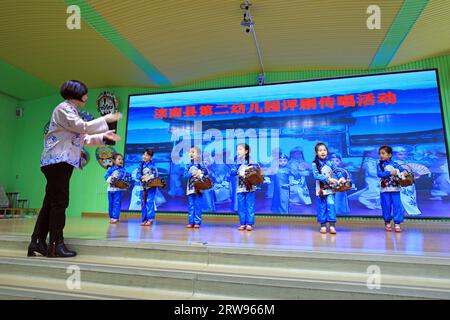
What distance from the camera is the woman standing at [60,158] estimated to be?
2338mm

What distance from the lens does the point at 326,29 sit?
5297 millimetres

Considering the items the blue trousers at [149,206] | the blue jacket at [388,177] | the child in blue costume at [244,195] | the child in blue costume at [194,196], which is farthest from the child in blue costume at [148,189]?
the blue jacket at [388,177]

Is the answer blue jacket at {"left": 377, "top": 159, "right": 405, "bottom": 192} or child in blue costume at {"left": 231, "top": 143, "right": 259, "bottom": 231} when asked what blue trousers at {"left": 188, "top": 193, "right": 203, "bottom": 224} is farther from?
blue jacket at {"left": 377, "top": 159, "right": 405, "bottom": 192}

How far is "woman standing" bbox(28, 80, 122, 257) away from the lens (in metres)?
2.34

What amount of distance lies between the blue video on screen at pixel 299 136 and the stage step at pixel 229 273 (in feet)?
12.4

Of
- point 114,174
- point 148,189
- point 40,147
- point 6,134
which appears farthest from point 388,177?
point 6,134

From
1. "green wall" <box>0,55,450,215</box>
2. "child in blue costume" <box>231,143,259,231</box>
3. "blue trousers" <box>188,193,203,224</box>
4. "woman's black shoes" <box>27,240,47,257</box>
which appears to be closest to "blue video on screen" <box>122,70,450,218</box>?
"green wall" <box>0,55,450,215</box>

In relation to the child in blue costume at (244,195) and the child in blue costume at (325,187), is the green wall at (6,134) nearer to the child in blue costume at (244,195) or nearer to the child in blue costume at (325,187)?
the child in blue costume at (244,195)

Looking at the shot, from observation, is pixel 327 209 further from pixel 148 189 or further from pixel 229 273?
pixel 148 189

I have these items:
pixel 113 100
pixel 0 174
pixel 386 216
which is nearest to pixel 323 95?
pixel 386 216

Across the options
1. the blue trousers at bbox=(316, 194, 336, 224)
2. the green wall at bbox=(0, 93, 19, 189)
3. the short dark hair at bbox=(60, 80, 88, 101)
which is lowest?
the blue trousers at bbox=(316, 194, 336, 224)

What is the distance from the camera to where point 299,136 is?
22.1ft

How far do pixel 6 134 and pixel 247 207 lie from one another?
7813 millimetres

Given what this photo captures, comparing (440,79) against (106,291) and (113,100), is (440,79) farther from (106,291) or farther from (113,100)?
(113,100)
